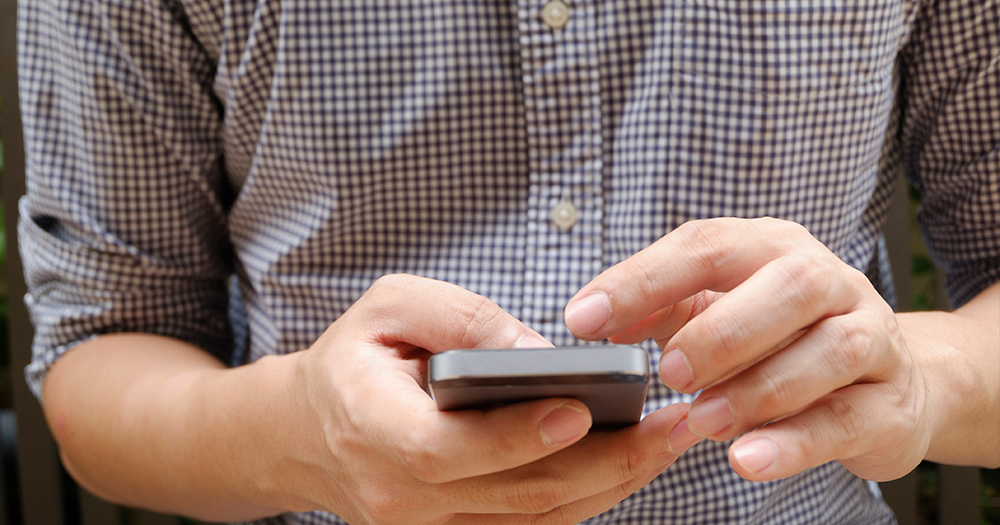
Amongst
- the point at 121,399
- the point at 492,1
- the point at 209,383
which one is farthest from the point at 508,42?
the point at 121,399

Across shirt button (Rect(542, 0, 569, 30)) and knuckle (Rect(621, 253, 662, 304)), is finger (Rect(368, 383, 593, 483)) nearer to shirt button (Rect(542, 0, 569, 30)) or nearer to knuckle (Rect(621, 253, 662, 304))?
knuckle (Rect(621, 253, 662, 304))

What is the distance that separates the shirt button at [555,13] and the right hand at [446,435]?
28cm

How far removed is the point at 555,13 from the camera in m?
0.56

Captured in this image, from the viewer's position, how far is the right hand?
13.3 inches

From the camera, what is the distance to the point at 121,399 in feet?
2.08

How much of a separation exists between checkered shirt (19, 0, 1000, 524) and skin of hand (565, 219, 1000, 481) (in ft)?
0.66

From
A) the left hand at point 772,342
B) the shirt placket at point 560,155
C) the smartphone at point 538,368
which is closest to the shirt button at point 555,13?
the shirt placket at point 560,155

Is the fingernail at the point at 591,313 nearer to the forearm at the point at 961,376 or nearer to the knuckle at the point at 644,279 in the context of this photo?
the knuckle at the point at 644,279

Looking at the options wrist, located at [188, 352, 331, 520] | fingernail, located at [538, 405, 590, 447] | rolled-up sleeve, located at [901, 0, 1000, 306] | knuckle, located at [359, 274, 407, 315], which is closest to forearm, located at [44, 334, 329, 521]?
wrist, located at [188, 352, 331, 520]

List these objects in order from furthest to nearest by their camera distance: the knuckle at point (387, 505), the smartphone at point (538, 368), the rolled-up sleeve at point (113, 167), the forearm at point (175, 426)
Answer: the rolled-up sleeve at point (113, 167)
the forearm at point (175, 426)
the knuckle at point (387, 505)
the smartphone at point (538, 368)

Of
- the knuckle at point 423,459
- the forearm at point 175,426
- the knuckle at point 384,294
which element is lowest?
the forearm at point 175,426

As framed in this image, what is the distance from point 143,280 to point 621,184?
51 centimetres

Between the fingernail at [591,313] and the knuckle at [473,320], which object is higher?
the fingernail at [591,313]

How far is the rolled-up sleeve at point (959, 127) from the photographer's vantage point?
0.60 meters
